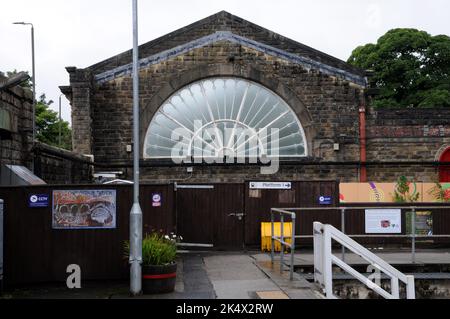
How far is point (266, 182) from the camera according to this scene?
17828 mm

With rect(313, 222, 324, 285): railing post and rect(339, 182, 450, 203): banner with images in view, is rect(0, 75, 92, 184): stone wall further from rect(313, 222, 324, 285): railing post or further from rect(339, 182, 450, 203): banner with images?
rect(339, 182, 450, 203): banner with images

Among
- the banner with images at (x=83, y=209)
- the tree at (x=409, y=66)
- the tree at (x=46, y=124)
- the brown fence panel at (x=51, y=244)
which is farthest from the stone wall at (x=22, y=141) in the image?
the tree at (x=46, y=124)

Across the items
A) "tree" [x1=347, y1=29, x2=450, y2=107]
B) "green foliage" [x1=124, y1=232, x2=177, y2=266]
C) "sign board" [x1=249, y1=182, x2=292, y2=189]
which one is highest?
"tree" [x1=347, y1=29, x2=450, y2=107]

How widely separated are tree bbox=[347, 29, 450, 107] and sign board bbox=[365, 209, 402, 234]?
30.2m

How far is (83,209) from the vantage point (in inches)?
458

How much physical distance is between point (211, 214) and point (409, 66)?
1412 inches

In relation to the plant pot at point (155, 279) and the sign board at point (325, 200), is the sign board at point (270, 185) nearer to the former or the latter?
the sign board at point (325, 200)

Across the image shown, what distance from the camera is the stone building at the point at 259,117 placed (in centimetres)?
2517

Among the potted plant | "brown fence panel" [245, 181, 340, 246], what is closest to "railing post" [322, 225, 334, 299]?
the potted plant

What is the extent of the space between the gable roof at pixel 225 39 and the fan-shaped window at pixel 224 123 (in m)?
1.64

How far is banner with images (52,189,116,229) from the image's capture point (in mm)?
11562
